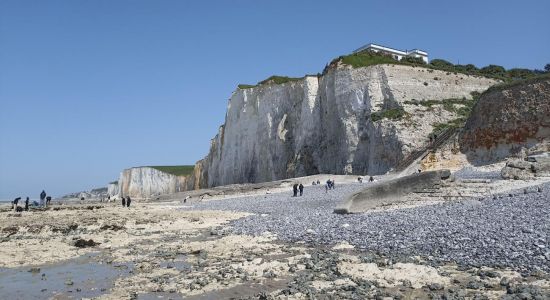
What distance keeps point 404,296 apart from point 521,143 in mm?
29481

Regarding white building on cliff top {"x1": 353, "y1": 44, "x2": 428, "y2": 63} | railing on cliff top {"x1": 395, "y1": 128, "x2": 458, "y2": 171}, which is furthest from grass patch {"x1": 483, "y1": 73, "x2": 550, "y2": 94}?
white building on cliff top {"x1": 353, "y1": 44, "x2": 428, "y2": 63}

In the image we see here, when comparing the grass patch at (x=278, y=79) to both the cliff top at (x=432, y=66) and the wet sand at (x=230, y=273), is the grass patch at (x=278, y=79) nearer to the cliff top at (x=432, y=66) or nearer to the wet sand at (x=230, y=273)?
the cliff top at (x=432, y=66)

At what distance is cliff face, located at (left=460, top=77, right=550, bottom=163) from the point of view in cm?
3148

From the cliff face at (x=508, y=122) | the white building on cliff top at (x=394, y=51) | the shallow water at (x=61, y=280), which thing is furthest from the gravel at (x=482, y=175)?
the white building on cliff top at (x=394, y=51)

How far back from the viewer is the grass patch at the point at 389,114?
144 feet

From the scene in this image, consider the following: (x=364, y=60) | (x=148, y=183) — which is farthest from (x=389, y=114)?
(x=148, y=183)

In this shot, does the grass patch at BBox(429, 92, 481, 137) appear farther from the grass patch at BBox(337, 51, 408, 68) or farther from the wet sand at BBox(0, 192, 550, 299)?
the wet sand at BBox(0, 192, 550, 299)

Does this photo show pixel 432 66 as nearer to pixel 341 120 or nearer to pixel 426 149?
pixel 341 120

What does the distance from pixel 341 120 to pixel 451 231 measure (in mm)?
38775

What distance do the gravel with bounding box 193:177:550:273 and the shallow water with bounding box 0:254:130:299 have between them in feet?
17.6

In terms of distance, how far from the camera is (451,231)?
10898mm

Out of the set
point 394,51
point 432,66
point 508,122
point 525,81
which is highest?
point 394,51

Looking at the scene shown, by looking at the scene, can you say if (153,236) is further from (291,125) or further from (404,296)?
(291,125)

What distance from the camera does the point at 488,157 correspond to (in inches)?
1315
